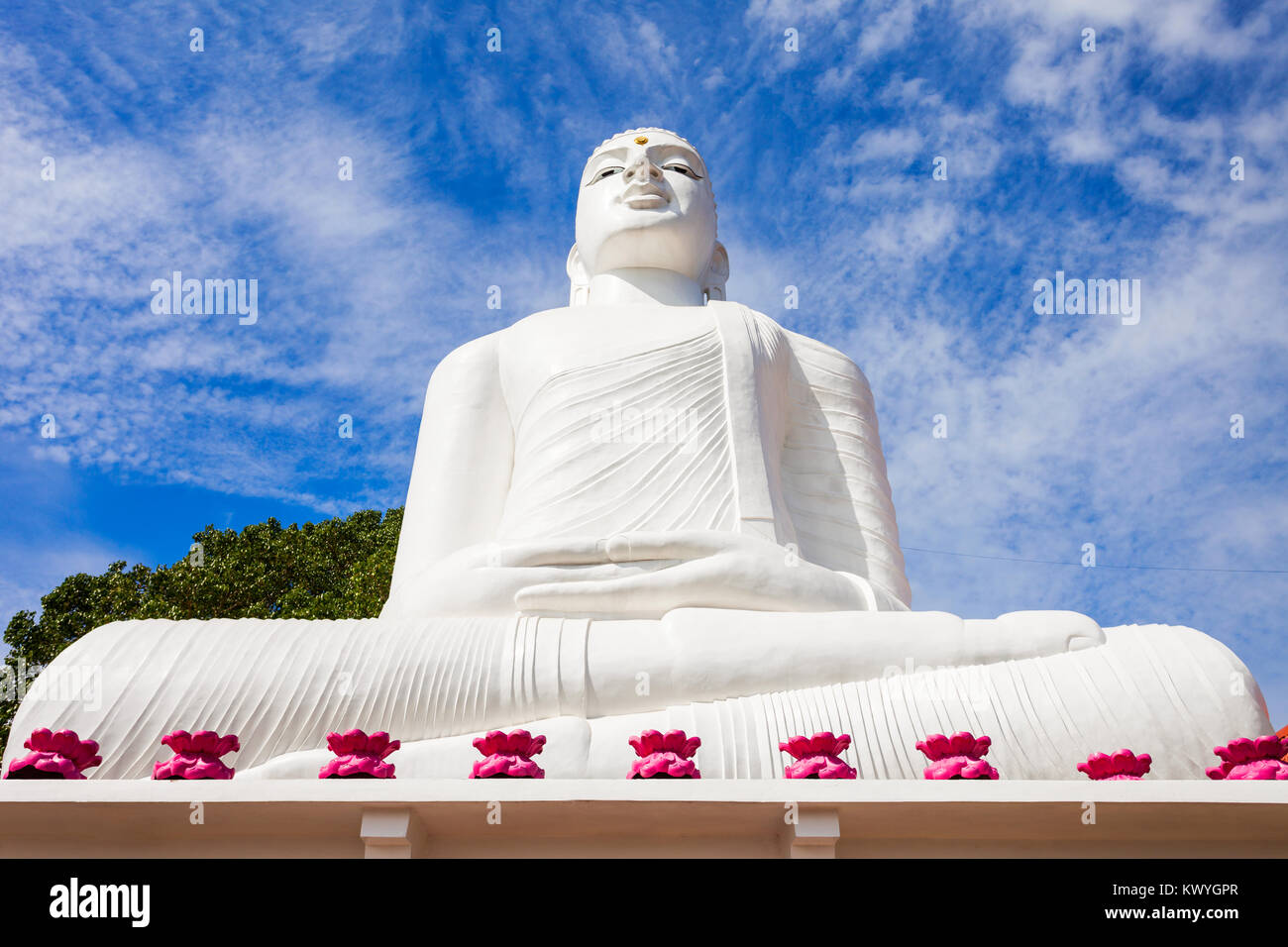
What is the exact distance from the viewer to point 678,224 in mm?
6688

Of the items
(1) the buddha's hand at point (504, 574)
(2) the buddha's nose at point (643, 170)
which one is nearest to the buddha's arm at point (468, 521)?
(1) the buddha's hand at point (504, 574)

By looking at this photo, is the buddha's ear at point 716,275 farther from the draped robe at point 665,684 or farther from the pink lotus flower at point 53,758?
the pink lotus flower at point 53,758

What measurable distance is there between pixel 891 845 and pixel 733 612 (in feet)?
6.41

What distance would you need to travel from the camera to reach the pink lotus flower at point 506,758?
2962mm

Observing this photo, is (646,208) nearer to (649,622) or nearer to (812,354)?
(812,354)

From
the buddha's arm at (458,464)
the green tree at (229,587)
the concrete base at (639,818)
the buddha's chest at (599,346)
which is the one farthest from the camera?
the green tree at (229,587)

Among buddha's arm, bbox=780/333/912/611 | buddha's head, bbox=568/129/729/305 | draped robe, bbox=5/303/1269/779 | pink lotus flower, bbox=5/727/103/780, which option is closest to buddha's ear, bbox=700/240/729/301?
buddha's head, bbox=568/129/729/305

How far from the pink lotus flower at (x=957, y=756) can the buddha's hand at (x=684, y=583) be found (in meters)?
1.72

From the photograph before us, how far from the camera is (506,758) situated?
9.83 ft

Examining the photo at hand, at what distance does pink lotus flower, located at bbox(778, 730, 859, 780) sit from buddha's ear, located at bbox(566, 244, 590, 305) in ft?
14.1

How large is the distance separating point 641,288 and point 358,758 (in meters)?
4.22

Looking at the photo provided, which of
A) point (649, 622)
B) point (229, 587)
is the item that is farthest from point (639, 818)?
point (229, 587)
